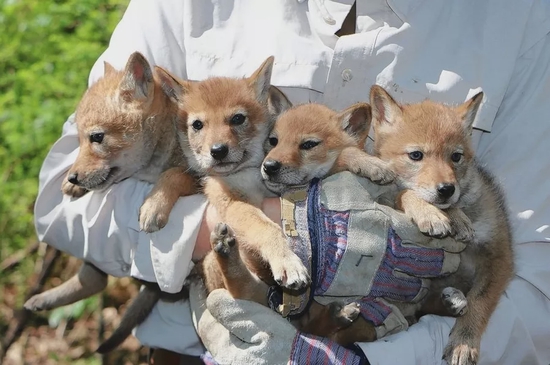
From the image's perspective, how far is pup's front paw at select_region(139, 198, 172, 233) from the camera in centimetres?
321

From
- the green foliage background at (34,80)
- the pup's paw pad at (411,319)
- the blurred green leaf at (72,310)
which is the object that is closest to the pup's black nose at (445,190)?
the pup's paw pad at (411,319)

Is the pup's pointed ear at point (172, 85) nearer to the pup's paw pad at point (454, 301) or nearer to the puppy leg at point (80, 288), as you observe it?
the puppy leg at point (80, 288)

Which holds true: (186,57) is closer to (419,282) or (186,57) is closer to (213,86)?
(213,86)

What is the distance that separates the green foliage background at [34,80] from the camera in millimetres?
5820

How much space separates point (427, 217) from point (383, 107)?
0.66 m

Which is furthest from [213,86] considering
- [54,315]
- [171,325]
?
[54,315]

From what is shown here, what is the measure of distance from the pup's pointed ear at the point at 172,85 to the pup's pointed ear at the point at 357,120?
77 cm

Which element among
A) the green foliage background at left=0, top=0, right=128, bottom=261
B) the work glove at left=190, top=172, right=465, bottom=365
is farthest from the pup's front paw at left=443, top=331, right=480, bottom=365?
the green foliage background at left=0, top=0, right=128, bottom=261

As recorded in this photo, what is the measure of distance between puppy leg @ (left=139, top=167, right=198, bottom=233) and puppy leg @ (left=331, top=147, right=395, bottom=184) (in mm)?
704

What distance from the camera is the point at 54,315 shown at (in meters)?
5.70

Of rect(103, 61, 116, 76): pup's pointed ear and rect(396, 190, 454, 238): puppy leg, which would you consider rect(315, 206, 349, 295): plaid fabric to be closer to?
rect(396, 190, 454, 238): puppy leg

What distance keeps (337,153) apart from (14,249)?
11.9 feet

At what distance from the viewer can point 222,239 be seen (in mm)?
2980

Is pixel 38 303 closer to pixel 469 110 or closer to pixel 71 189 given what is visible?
pixel 71 189
